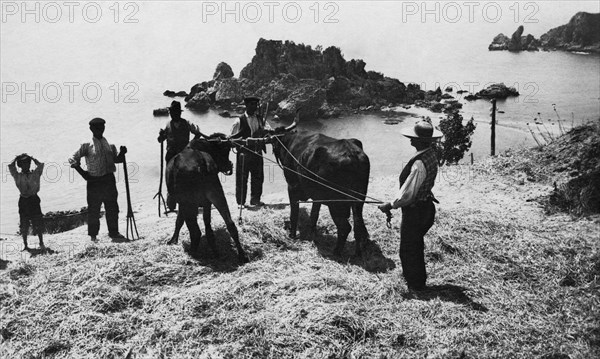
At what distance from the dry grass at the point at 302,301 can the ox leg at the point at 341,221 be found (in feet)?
0.75

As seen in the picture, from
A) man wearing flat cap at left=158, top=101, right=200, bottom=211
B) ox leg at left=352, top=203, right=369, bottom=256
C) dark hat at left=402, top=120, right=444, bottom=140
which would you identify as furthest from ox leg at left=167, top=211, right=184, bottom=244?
dark hat at left=402, top=120, right=444, bottom=140

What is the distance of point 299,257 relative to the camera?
7141mm

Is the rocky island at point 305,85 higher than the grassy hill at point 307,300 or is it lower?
higher

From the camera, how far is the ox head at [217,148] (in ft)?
26.9

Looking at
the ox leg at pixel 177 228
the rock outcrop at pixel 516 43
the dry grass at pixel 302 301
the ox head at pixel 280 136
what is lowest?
the dry grass at pixel 302 301

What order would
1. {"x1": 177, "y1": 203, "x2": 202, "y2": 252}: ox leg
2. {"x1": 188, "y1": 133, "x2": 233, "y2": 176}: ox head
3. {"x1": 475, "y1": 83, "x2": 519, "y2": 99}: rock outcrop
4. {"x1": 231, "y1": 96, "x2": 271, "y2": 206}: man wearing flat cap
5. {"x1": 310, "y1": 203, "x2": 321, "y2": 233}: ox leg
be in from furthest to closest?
{"x1": 475, "y1": 83, "x2": 519, "y2": 99}: rock outcrop, {"x1": 231, "y1": 96, "x2": 271, "y2": 206}: man wearing flat cap, {"x1": 310, "y1": 203, "x2": 321, "y2": 233}: ox leg, {"x1": 188, "y1": 133, "x2": 233, "y2": 176}: ox head, {"x1": 177, "y1": 203, "x2": 202, "y2": 252}: ox leg

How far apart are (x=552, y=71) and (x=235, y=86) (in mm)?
47862

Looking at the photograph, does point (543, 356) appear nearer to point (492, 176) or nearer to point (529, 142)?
point (492, 176)

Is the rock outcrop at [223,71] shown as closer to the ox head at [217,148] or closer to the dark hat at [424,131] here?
the ox head at [217,148]

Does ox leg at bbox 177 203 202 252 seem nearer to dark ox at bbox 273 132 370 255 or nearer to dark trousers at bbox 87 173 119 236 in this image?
dark ox at bbox 273 132 370 255

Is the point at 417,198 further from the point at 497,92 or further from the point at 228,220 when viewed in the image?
the point at 497,92

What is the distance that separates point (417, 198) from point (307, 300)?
1725 millimetres

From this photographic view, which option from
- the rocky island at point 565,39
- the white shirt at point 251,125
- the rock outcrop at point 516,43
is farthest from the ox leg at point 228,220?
the rock outcrop at point 516,43

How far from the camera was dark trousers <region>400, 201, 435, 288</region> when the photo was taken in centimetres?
582
